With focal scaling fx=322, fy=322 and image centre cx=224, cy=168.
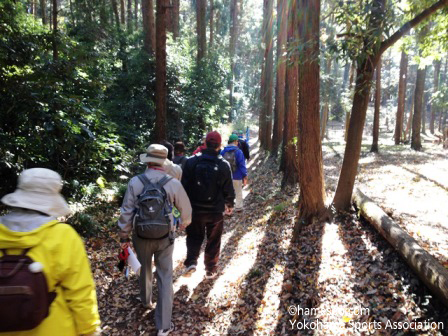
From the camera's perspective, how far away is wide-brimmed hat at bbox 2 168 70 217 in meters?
2.10

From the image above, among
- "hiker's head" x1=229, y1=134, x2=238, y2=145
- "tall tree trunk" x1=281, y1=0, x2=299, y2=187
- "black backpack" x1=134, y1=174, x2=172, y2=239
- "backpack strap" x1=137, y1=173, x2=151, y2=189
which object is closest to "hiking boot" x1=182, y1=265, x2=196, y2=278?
"black backpack" x1=134, y1=174, x2=172, y2=239

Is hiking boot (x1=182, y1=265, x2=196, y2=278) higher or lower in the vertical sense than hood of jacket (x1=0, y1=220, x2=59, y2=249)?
lower

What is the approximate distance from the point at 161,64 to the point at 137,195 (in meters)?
6.52

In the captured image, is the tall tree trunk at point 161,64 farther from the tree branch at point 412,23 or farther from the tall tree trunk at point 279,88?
the tall tree trunk at point 279,88

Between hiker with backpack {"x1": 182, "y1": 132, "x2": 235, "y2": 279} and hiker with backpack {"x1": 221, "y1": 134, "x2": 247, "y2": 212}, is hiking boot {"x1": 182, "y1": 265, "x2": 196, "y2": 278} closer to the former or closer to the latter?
hiker with backpack {"x1": 182, "y1": 132, "x2": 235, "y2": 279}

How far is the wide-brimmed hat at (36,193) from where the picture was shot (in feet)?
6.88

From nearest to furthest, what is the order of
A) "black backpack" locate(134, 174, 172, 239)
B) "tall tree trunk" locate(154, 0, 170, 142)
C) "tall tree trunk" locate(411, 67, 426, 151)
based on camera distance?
"black backpack" locate(134, 174, 172, 239)
"tall tree trunk" locate(154, 0, 170, 142)
"tall tree trunk" locate(411, 67, 426, 151)

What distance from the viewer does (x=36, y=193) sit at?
2.14 m

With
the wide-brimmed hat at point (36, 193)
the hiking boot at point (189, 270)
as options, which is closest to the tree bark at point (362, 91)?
the hiking boot at point (189, 270)

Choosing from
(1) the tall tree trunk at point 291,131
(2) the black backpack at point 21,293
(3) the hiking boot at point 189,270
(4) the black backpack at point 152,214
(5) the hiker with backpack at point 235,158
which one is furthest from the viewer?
(1) the tall tree trunk at point 291,131

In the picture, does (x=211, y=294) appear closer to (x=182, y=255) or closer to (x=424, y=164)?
(x=182, y=255)

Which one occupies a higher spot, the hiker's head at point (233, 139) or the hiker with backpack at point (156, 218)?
the hiker's head at point (233, 139)

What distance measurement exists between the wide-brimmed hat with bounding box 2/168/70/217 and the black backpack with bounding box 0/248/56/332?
31 centimetres

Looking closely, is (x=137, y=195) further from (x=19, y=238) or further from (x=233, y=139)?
(x=233, y=139)
